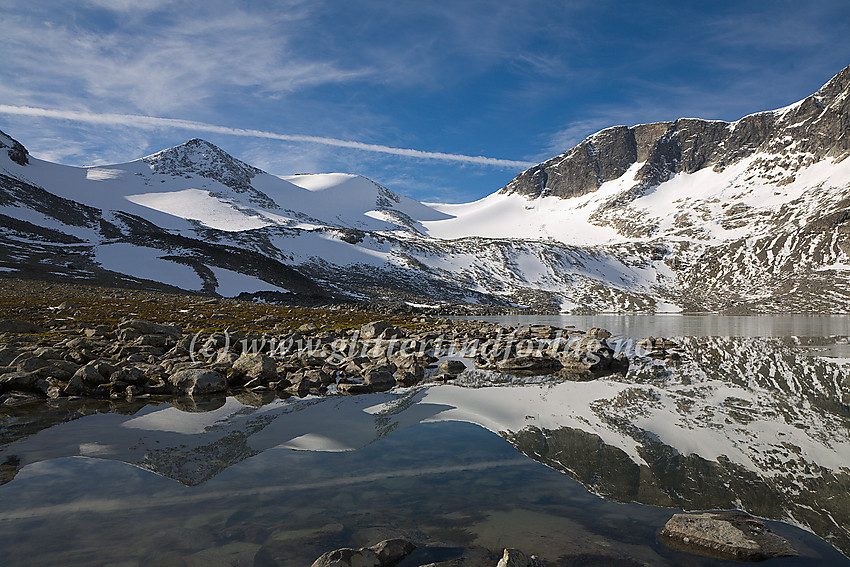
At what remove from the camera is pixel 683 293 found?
162 meters

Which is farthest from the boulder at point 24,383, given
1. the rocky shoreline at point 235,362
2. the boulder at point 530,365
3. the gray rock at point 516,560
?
the boulder at point 530,365

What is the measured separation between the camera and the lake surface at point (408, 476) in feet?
19.1

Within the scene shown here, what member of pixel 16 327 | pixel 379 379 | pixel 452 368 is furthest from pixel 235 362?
pixel 16 327

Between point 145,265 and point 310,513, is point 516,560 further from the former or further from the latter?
point 145,265

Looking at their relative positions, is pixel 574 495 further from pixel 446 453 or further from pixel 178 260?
pixel 178 260

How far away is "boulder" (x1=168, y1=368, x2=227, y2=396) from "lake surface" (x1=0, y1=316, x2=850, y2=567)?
1113 mm

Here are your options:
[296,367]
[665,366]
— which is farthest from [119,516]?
[665,366]

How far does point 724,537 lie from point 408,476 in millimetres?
4611

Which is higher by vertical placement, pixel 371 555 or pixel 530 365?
pixel 530 365

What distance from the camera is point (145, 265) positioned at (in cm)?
8912

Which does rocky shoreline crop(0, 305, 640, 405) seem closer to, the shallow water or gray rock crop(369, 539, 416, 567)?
gray rock crop(369, 539, 416, 567)

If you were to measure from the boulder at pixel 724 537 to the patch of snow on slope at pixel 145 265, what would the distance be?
86.0 metres

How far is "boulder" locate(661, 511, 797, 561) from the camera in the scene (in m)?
5.62

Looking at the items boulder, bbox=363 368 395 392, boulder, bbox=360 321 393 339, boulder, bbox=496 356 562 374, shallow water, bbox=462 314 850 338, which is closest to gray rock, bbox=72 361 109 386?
boulder, bbox=363 368 395 392
